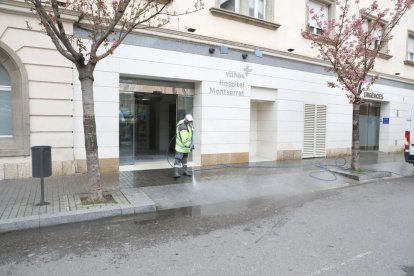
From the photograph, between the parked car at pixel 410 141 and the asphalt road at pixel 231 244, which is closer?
the asphalt road at pixel 231 244

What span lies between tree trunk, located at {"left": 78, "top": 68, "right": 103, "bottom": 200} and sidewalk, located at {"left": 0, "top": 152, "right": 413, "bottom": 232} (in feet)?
1.36

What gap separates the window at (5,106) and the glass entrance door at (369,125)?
49.4 ft

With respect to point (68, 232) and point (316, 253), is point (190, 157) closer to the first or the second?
point (68, 232)

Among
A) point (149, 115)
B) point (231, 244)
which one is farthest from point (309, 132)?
point (231, 244)

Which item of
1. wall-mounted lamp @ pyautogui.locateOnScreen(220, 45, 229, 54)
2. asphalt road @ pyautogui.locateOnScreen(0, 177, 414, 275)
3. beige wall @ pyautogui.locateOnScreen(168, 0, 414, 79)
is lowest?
asphalt road @ pyautogui.locateOnScreen(0, 177, 414, 275)

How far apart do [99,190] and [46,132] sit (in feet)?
10.2

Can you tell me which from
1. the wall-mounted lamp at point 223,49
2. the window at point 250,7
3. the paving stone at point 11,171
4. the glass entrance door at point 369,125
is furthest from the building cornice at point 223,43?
the paving stone at point 11,171

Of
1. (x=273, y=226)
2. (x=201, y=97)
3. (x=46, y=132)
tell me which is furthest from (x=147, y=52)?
(x=273, y=226)

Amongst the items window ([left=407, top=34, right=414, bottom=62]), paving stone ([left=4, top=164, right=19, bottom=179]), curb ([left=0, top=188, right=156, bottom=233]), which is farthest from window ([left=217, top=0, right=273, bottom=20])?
window ([left=407, top=34, right=414, bottom=62])

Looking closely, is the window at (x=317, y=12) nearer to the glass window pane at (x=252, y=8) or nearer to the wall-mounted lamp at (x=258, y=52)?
the glass window pane at (x=252, y=8)

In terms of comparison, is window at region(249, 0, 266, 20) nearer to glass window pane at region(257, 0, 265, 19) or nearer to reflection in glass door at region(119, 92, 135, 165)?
glass window pane at region(257, 0, 265, 19)

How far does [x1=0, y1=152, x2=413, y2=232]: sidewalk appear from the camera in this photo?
18.6ft

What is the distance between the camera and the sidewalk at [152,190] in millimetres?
5664

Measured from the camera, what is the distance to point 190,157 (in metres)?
11.5
